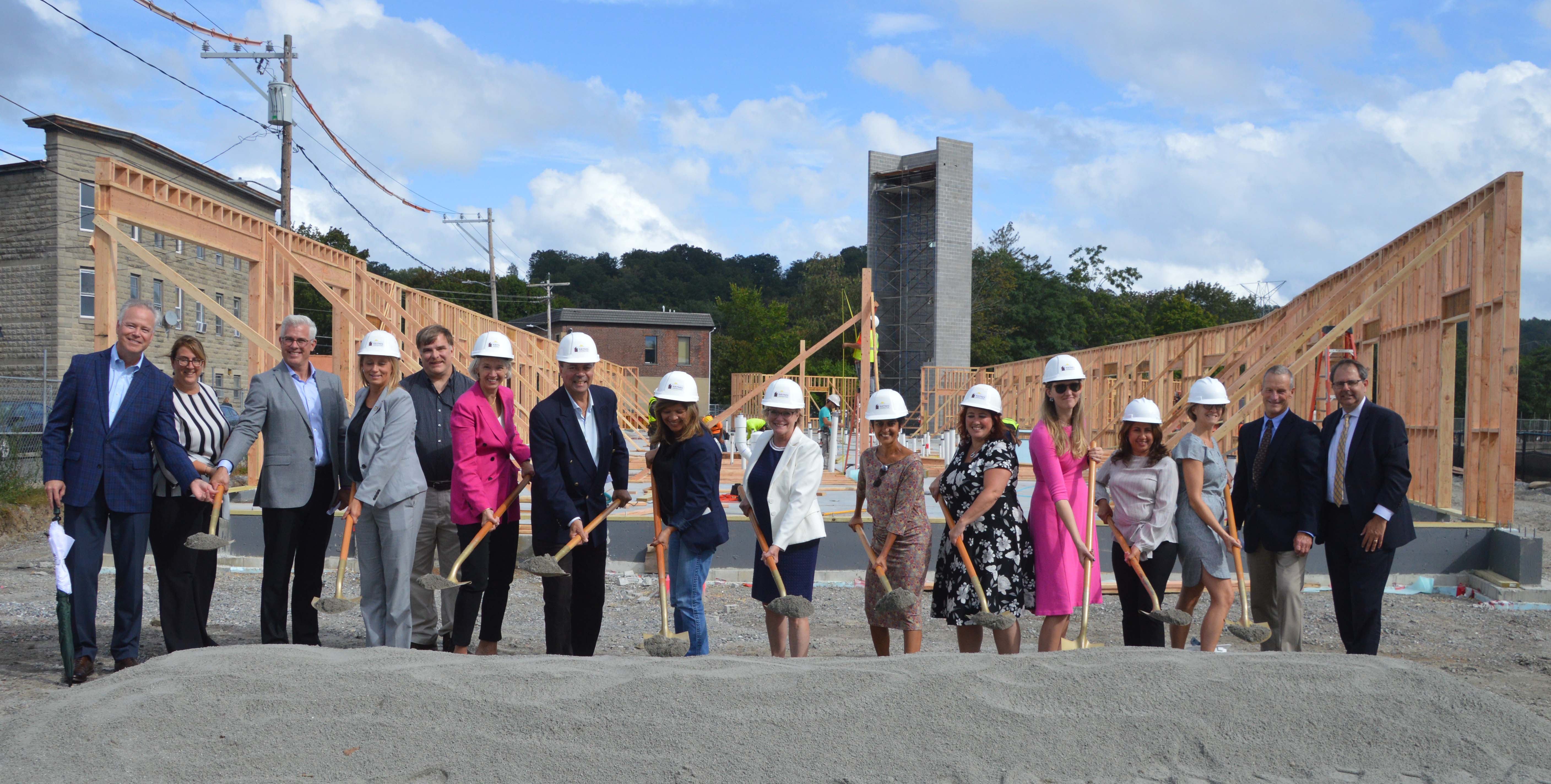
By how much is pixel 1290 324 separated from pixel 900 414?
29.8ft

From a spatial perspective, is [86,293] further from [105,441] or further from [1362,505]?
[1362,505]

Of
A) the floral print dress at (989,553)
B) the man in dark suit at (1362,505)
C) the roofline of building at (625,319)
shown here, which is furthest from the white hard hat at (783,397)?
the roofline of building at (625,319)

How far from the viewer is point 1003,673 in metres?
3.63

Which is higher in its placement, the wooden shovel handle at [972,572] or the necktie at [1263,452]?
the necktie at [1263,452]

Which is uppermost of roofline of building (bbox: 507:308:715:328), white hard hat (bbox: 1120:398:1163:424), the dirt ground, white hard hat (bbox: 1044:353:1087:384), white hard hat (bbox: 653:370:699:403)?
roofline of building (bbox: 507:308:715:328)

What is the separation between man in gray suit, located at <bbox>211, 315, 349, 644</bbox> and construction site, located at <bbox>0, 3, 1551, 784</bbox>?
34cm

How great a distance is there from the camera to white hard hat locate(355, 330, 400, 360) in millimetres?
4824

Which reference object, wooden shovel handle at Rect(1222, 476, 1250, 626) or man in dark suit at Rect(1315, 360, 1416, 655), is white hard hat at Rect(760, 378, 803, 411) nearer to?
wooden shovel handle at Rect(1222, 476, 1250, 626)

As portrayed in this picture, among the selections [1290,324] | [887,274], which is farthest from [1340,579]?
[887,274]

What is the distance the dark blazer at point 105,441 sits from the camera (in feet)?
15.2

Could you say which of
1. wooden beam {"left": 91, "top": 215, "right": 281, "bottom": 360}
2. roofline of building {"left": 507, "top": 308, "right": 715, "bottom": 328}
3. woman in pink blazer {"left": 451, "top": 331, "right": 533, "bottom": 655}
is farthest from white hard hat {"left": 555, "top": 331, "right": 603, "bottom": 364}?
roofline of building {"left": 507, "top": 308, "right": 715, "bottom": 328}

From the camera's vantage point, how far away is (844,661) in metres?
3.95

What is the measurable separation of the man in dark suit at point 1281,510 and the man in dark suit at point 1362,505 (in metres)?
0.09

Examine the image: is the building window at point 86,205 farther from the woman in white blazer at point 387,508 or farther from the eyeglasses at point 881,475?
the eyeglasses at point 881,475
